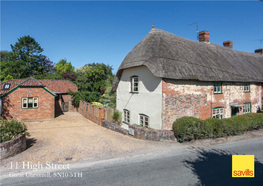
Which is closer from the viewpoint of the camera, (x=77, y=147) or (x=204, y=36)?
(x=77, y=147)

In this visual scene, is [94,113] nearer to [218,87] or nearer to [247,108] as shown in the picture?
[218,87]

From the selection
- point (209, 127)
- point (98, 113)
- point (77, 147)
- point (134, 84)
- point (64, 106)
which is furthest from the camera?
point (64, 106)

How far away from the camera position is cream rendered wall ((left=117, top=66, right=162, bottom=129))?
34.7ft

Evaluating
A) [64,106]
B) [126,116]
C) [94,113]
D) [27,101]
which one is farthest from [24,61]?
[126,116]

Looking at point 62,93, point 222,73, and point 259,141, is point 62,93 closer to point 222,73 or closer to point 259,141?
point 222,73

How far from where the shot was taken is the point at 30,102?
54.4 feet

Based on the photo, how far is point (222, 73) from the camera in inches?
515

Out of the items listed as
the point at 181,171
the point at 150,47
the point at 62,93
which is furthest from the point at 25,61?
the point at 181,171

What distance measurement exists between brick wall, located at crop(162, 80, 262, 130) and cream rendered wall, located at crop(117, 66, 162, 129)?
0.49 meters

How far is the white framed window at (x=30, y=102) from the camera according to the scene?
1639cm

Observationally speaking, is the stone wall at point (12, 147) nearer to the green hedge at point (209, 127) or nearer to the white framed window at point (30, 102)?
the green hedge at point (209, 127)

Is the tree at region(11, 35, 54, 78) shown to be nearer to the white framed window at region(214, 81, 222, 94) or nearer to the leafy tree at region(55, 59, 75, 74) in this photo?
the leafy tree at region(55, 59, 75, 74)

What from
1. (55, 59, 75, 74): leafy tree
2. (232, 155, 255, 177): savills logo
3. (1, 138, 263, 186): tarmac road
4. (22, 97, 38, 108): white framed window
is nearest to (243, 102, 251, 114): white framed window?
(1, 138, 263, 186): tarmac road

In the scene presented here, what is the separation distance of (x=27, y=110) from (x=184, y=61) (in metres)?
16.3
